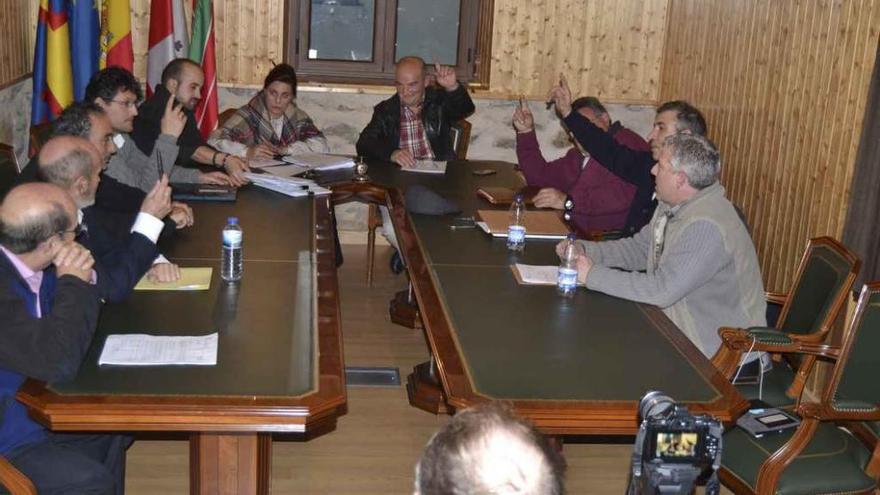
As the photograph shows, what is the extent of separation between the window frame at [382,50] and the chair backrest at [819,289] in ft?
11.8

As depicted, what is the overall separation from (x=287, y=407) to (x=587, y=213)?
2801mm

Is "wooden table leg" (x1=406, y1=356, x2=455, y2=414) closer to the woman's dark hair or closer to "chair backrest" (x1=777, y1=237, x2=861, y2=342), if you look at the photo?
"chair backrest" (x1=777, y1=237, x2=861, y2=342)

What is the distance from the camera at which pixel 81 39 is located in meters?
6.02

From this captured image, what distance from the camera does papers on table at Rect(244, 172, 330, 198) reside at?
4.77 m

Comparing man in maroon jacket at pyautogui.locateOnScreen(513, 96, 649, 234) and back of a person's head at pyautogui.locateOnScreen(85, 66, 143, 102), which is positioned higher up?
back of a person's head at pyautogui.locateOnScreen(85, 66, 143, 102)

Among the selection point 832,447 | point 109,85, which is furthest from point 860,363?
point 109,85

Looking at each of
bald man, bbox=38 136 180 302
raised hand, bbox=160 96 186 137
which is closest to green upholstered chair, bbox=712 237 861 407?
bald man, bbox=38 136 180 302

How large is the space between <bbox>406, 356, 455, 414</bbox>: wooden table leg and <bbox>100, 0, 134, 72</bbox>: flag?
2.96m

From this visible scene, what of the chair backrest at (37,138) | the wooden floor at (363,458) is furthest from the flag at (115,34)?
the wooden floor at (363,458)

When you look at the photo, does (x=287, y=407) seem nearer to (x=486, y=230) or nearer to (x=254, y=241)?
(x=254, y=241)

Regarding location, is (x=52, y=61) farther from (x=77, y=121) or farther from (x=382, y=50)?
(x=77, y=121)

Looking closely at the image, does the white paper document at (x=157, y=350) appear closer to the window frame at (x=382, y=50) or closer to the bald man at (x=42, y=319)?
the bald man at (x=42, y=319)

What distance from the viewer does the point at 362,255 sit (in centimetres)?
685

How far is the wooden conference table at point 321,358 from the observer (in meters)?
2.42
